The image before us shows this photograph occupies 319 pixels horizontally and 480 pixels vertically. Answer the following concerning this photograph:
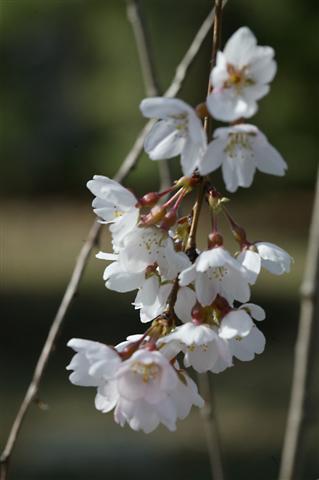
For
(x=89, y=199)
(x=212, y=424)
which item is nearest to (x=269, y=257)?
(x=212, y=424)

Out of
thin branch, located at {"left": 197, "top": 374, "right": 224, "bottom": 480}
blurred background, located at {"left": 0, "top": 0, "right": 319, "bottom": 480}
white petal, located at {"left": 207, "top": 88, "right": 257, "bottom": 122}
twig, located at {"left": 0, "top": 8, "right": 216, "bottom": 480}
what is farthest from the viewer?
blurred background, located at {"left": 0, "top": 0, "right": 319, "bottom": 480}

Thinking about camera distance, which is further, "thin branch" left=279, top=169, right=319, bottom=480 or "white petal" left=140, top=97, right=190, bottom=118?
"thin branch" left=279, top=169, right=319, bottom=480

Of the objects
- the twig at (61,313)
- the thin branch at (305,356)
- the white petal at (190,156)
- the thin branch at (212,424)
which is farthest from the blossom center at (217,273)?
the thin branch at (212,424)

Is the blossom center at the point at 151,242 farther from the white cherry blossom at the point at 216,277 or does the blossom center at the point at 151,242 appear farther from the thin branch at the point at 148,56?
the thin branch at the point at 148,56

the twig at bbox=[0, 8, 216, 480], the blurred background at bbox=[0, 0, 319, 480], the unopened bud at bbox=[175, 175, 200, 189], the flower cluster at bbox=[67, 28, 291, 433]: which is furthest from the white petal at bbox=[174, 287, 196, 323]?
the blurred background at bbox=[0, 0, 319, 480]

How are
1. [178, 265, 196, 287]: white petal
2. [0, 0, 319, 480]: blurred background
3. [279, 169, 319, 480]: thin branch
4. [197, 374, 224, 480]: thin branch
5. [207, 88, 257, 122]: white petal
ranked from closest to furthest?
[207, 88, 257, 122]: white petal, [178, 265, 196, 287]: white petal, [279, 169, 319, 480]: thin branch, [197, 374, 224, 480]: thin branch, [0, 0, 319, 480]: blurred background

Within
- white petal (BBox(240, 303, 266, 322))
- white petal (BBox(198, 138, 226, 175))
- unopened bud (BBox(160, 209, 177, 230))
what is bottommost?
white petal (BBox(240, 303, 266, 322))

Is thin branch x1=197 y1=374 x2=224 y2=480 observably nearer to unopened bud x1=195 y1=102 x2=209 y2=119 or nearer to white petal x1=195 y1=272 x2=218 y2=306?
white petal x1=195 y1=272 x2=218 y2=306
